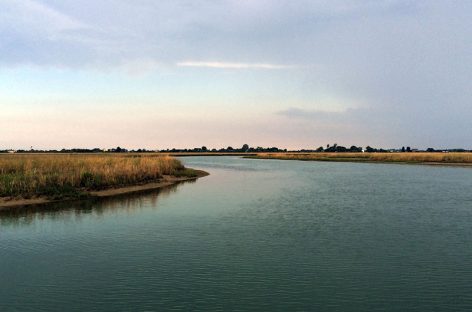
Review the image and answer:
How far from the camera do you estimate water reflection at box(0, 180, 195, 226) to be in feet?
62.5

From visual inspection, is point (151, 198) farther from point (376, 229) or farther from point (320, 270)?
point (320, 270)

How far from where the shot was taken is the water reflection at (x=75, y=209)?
62.5ft

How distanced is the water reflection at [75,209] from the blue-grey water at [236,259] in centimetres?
16

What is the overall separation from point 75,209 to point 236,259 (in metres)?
13.6

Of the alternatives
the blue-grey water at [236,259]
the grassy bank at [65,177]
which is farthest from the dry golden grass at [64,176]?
the blue-grey water at [236,259]

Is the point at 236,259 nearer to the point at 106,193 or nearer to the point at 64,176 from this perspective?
the point at 106,193

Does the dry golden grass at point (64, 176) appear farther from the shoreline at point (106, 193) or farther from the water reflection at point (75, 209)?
the water reflection at point (75, 209)

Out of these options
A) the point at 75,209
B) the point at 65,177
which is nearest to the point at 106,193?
the point at 65,177

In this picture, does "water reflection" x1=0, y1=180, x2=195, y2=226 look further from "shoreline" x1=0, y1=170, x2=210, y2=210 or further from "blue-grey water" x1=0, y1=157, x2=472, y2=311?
"shoreline" x1=0, y1=170, x2=210, y2=210

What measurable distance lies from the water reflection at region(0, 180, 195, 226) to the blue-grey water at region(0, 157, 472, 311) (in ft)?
0.53

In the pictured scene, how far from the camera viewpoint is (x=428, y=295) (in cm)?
901

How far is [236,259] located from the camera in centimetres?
1179

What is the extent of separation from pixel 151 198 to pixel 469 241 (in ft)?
64.7

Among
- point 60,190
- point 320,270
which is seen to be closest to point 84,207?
point 60,190
